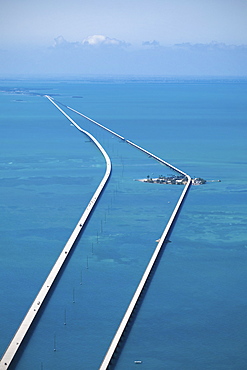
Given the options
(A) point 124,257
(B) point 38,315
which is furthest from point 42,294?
(A) point 124,257

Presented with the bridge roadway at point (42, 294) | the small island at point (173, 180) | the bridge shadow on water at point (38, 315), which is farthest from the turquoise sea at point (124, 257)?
the small island at point (173, 180)

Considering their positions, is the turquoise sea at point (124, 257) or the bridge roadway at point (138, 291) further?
the turquoise sea at point (124, 257)

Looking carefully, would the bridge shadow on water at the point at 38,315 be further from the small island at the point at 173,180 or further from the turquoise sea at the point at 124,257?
the small island at the point at 173,180

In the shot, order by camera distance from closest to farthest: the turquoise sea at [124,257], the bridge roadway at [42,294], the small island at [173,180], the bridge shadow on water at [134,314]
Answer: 1. the bridge roadway at [42,294]
2. the bridge shadow on water at [134,314]
3. the turquoise sea at [124,257]
4. the small island at [173,180]

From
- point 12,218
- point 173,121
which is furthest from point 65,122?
point 12,218

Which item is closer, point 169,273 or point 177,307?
point 177,307

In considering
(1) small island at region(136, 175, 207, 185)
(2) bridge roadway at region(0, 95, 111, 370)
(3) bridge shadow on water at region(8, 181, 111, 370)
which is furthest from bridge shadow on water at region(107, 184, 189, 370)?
(1) small island at region(136, 175, 207, 185)

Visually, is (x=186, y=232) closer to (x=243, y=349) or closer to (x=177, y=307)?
(x=177, y=307)

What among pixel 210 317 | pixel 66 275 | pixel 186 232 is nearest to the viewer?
pixel 210 317

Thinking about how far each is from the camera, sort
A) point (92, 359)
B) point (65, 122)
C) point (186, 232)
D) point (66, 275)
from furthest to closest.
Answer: point (65, 122)
point (186, 232)
point (66, 275)
point (92, 359)

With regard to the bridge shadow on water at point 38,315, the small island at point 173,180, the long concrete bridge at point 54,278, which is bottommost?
the small island at point 173,180
